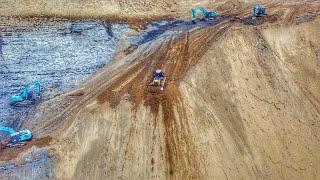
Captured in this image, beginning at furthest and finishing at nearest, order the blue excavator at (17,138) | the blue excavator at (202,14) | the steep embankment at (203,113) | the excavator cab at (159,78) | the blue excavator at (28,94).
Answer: the blue excavator at (202,14)
the excavator cab at (159,78)
the blue excavator at (28,94)
the blue excavator at (17,138)
the steep embankment at (203,113)

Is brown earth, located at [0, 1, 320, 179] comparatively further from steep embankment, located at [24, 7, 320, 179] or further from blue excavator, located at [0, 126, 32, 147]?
blue excavator, located at [0, 126, 32, 147]

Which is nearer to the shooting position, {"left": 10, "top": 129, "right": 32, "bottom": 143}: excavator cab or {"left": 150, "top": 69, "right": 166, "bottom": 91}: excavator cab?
{"left": 10, "top": 129, "right": 32, "bottom": 143}: excavator cab

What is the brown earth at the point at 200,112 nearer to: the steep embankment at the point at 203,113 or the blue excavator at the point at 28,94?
the steep embankment at the point at 203,113

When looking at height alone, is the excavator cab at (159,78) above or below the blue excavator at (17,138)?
above

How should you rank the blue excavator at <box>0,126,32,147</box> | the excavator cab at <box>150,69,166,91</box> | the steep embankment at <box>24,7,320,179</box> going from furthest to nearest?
the excavator cab at <box>150,69,166,91</box> → the blue excavator at <box>0,126,32,147</box> → the steep embankment at <box>24,7,320,179</box>

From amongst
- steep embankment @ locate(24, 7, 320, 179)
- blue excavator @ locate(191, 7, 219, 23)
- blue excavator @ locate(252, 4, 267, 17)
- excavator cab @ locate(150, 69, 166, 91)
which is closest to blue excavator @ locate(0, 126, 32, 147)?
steep embankment @ locate(24, 7, 320, 179)

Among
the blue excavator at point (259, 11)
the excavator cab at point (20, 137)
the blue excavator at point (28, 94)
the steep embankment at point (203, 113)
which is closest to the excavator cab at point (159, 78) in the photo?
the steep embankment at point (203, 113)

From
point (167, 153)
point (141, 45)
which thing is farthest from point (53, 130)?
point (141, 45)

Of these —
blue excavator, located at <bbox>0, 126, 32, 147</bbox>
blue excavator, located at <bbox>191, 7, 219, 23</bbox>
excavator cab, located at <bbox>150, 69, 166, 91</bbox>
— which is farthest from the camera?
blue excavator, located at <bbox>191, 7, 219, 23</bbox>
